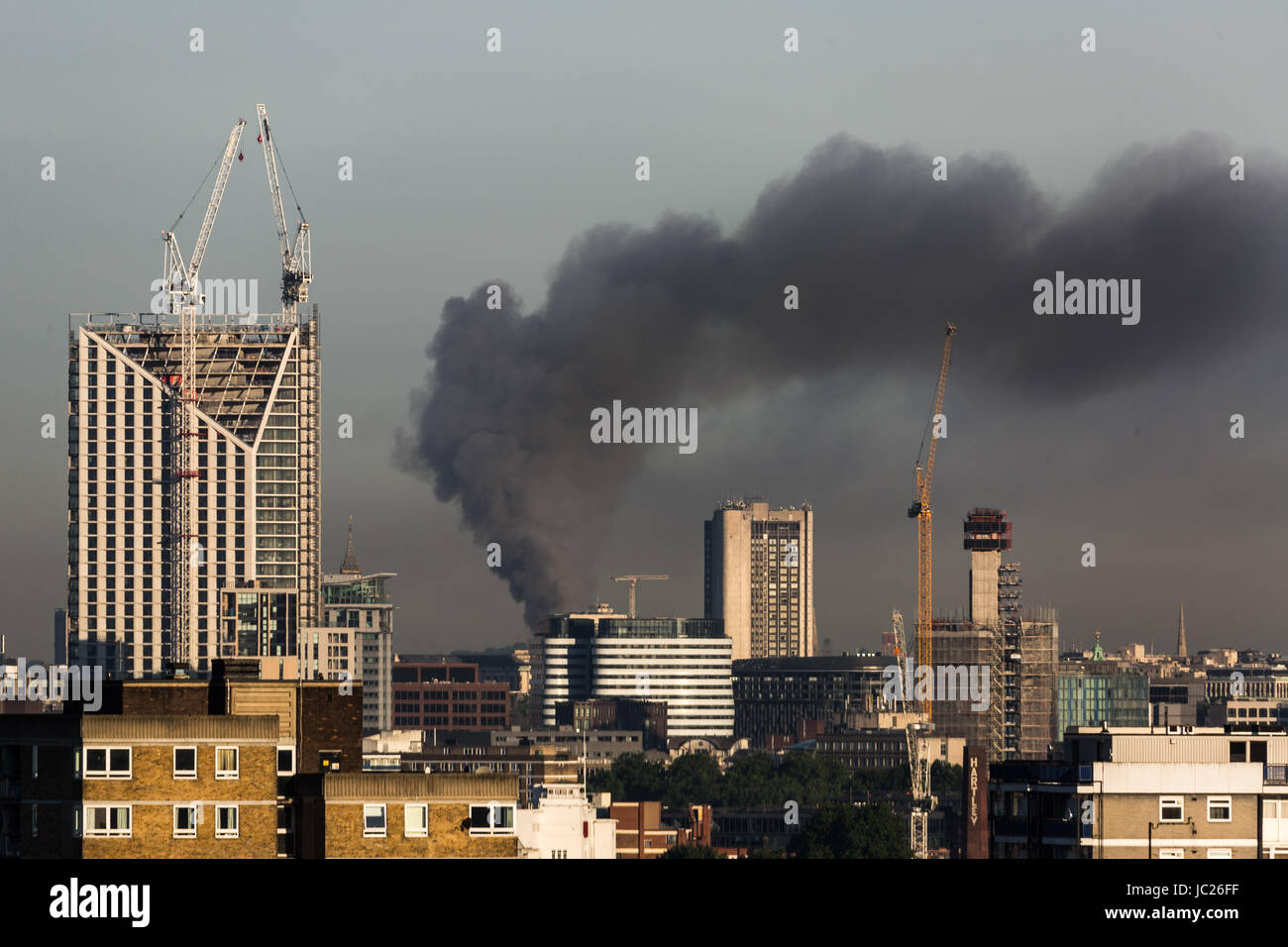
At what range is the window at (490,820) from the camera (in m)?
55.0

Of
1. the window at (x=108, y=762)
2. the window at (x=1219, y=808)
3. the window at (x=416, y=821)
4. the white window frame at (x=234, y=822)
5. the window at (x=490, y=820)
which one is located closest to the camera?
the window at (x=416, y=821)

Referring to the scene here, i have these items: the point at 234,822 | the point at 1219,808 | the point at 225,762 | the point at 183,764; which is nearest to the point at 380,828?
the point at 234,822

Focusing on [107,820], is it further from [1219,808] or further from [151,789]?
[1219,808]

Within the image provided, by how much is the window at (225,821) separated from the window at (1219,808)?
2602 centimetres

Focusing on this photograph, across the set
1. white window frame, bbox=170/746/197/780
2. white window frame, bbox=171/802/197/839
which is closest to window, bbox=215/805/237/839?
white window frame, bbox=171/802/197/839

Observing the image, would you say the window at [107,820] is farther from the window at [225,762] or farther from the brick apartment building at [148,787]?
the window at [225,762]

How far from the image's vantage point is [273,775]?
57.2 metres

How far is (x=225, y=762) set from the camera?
186 feet

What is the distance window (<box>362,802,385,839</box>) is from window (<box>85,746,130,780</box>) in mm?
6282

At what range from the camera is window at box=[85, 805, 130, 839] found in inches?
2190

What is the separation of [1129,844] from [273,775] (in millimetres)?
23205

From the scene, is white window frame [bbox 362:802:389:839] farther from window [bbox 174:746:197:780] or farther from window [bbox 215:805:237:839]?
window [bbox 174:746:197:780]

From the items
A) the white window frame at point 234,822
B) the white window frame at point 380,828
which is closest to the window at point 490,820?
the white window frame at point 380,828
